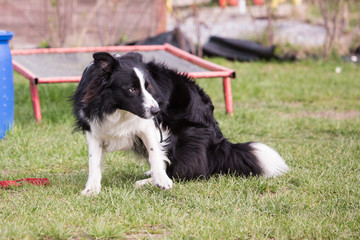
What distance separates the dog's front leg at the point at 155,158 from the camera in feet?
Result: 11.8

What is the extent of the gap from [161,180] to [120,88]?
759mm

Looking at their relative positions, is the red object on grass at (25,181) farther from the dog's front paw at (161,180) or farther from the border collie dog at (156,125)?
the dog's front paw at (161,180)

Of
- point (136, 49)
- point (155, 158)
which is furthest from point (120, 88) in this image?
point (136, 49)

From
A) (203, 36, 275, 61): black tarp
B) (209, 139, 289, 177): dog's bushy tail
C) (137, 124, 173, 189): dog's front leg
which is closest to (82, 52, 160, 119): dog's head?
(137, 124, 173, 189): dog's front leg

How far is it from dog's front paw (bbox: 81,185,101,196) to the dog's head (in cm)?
59

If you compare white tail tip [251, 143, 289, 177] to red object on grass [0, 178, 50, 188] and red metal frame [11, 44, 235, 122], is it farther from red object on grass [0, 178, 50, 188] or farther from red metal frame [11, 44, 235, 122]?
red metal frame [11, 44, 235, 122]

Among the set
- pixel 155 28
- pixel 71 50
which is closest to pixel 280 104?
pixel 71 50

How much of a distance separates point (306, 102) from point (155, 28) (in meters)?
5.96

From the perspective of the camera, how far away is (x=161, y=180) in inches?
142

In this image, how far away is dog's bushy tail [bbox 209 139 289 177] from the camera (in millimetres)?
3914

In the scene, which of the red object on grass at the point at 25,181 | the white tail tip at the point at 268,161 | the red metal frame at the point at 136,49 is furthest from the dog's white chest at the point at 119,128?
the red metal frame at the point at 136,49

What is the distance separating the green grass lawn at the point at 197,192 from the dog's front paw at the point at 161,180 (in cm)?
5

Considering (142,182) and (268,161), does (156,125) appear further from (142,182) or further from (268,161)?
(268,161)

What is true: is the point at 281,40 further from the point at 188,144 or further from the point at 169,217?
the point at 169,217
